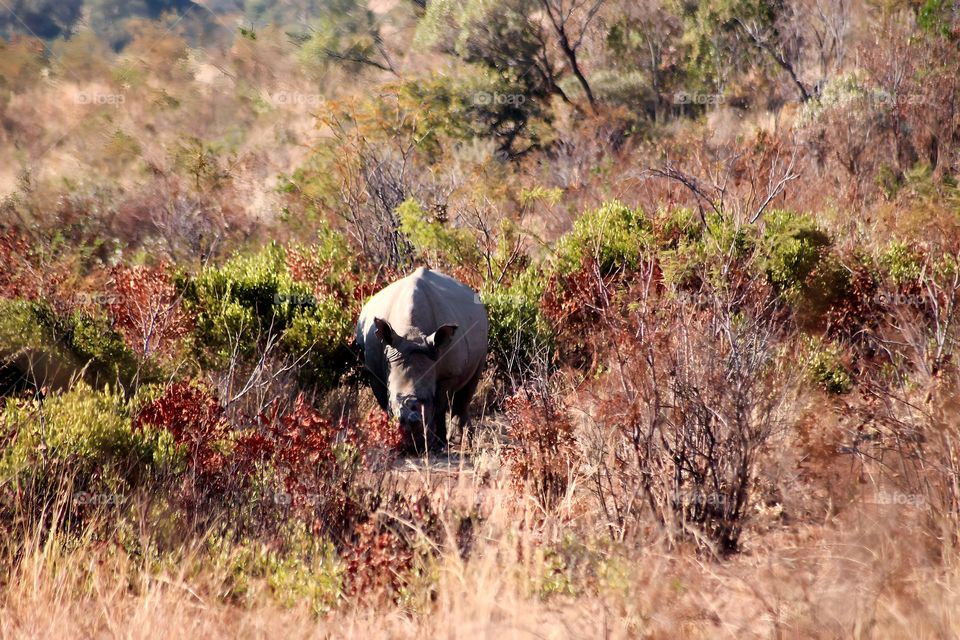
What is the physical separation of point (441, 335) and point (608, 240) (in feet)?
12.6

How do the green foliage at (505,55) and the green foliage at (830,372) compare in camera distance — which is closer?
the green foliage at (830,372)

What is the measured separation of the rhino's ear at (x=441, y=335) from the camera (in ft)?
25.0

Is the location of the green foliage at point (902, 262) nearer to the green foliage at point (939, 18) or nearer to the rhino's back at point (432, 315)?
the rhino's back at point (432, 315)

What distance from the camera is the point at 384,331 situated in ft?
25.1

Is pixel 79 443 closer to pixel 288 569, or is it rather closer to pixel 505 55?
pixel 288 569

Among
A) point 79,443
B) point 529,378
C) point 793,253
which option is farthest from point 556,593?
point 793,253

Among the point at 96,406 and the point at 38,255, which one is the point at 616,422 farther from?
the point at 38,255

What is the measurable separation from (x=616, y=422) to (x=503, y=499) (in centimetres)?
98

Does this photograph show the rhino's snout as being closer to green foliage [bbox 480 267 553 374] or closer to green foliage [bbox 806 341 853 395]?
green foliage [bbox 480 267 553 374]

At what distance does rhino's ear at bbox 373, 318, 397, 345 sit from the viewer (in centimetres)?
760

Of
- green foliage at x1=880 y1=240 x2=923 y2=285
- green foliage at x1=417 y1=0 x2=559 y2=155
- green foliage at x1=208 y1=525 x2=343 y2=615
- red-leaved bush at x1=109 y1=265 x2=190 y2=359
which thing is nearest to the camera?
green foliage at x1=208 y1=525 x2=343 y2=615

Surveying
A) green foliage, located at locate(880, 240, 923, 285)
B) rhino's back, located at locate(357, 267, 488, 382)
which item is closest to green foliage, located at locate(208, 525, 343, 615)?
rhino's back, located at locate(357, 267, 488, 382)

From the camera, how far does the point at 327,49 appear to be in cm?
2789

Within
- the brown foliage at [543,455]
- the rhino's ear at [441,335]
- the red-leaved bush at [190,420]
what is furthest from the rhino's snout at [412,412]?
the red-leaved bush at [190,420]
